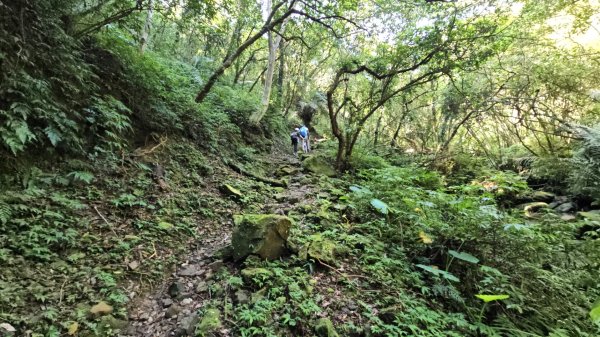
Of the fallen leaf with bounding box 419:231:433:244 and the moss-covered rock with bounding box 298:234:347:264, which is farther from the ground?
the fallen leaf with bounding box 419:231:433:244

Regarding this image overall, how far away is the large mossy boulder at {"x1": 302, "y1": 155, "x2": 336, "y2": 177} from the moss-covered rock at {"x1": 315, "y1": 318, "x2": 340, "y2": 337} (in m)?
6.48

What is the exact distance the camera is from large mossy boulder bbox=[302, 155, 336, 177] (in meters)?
9.51

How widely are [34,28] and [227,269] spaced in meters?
4.74

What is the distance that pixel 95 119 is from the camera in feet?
16.1

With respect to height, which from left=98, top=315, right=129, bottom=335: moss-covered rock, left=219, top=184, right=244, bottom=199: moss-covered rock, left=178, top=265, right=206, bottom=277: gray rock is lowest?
left=98, top=315, right=129, bottom=335: moss-covered rock

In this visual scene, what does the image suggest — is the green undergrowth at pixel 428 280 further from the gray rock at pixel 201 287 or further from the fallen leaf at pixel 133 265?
the fallen leaf at pixel 133 265

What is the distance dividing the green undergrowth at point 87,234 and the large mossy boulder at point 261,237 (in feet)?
3.22

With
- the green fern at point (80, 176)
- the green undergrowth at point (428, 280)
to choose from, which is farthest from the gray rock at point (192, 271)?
the green fern at point (80, 176)

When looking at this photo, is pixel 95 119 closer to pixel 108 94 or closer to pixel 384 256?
pixel 108 94

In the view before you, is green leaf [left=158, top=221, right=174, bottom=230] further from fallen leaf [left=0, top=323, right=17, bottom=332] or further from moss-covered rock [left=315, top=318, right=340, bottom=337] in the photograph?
moss-covered rock [left=315, top=318, right=340, bottom=337]

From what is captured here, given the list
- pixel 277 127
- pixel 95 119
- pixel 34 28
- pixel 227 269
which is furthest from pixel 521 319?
pixel 277 127

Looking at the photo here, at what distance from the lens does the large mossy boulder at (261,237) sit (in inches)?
160

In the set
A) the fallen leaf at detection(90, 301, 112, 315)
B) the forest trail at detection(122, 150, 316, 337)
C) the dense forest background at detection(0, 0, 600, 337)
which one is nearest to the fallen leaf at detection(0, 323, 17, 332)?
the dense forest background at detection(0, 0, 600, 337)

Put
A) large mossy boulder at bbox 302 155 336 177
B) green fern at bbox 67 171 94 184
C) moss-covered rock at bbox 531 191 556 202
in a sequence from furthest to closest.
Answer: large mossy boulder at bbox 302 155 336 177 < moss-covered rock at bbox 531 191 556 202 < green fern at bbox 67 171 94 184
